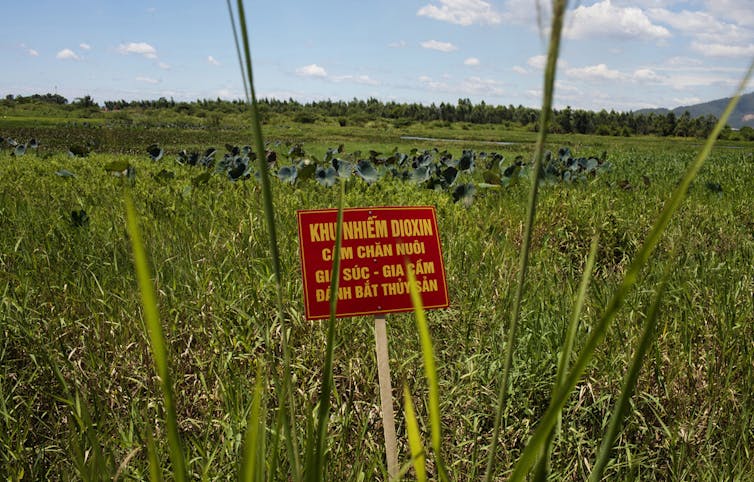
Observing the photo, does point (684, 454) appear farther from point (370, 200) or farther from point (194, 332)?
point (370, 200)

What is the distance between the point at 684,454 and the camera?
79.1 inches

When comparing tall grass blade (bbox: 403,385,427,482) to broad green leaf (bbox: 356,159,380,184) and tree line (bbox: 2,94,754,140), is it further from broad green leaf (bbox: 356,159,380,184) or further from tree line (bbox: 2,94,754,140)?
tree line (bbox: 2,94,754,140)

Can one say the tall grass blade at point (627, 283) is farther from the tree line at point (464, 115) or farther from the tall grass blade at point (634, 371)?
the tree line at point (464, 115)

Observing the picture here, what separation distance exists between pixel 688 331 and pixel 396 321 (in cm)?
131

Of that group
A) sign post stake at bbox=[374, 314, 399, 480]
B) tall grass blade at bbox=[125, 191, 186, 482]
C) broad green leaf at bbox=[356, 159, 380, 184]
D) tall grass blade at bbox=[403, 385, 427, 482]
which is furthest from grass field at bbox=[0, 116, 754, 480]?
broad green leaf at bbox=[356, 159, 380, 184]

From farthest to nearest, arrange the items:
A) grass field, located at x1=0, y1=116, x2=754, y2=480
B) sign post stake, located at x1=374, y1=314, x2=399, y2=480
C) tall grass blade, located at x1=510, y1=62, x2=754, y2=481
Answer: grass field, located at x1=0, y1=116, x2=754, y2=480 < sign post stake, located at x1=374, y1=314, x2=399, y2=480 < tall grass blade, located at x1=510, y1=62, x2=754, y2=481

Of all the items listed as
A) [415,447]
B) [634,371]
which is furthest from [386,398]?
[634,371]

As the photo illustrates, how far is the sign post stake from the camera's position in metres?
1.71

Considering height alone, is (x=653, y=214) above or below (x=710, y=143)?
below

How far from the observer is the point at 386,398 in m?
1.82

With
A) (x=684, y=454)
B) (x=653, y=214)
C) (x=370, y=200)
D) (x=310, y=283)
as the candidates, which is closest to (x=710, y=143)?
(x=310, y=283)

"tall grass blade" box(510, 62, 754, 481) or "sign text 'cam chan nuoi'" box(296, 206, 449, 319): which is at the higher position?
"tall grass blade" box(510, 62, 754, 481)

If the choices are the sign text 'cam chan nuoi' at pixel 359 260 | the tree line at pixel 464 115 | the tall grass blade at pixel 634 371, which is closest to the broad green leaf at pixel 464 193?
the sign text 'cam chan nuoi' at pixel 359 260

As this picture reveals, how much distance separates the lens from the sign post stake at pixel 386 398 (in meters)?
1.71
